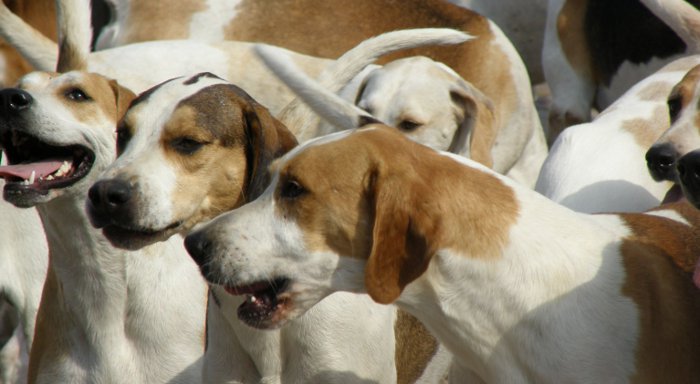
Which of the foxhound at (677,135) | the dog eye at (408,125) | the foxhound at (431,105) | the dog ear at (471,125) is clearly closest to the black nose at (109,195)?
the foxhound at (431,105)

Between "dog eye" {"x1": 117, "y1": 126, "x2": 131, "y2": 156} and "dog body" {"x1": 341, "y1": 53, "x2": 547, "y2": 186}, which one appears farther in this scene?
"dog body" {"x1": 341, "y1": 53, "x2": 547, "y2": 186}

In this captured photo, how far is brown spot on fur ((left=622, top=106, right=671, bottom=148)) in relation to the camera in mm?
5836

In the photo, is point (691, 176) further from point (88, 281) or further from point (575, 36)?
point (575, 36)

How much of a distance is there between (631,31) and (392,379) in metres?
3.46

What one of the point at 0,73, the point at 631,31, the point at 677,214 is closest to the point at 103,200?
the point at 677,214

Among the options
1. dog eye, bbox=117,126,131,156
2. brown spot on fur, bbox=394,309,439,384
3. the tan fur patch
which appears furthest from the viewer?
the tan fur patch

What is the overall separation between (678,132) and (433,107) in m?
1.26

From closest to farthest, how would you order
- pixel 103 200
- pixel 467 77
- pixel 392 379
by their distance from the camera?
pixel 103 200 < pixel 392 379 < pixel 467 77

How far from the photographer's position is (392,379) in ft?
14.9

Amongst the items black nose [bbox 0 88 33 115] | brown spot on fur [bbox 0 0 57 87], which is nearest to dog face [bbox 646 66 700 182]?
black nose [bbox 0 88 33 115]

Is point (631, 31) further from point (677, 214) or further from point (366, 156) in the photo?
point (366, 156)

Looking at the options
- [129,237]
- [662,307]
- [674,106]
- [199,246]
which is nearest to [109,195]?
[129,237]

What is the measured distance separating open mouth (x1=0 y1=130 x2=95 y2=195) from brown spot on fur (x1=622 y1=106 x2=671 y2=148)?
8.03 feet

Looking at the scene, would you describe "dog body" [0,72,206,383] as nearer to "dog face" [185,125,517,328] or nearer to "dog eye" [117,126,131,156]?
"dog eye" [117,126,131,156]
